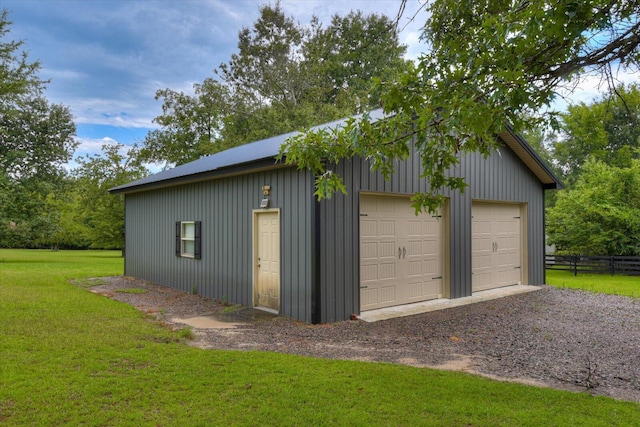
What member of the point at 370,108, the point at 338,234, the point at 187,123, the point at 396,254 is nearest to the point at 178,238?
the point at 338,234

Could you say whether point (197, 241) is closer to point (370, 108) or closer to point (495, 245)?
point (370, 108)

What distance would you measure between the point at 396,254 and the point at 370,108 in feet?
8.59

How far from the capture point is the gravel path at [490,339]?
433 cm

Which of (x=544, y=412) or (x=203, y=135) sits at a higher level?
(x=203, y=135)

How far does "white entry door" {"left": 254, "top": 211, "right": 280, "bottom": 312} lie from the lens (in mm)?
7062

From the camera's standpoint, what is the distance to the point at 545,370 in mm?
4363

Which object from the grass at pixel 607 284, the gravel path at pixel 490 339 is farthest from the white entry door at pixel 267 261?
the grass at pixel 607 284

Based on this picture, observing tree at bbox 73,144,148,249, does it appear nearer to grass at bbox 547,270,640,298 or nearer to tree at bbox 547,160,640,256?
grass at bbox 547,270,640,298

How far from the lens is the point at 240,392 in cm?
347

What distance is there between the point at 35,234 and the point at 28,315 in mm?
17317

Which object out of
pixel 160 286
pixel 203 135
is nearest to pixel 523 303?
pixel 160 286

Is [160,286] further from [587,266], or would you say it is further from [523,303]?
[587,266]

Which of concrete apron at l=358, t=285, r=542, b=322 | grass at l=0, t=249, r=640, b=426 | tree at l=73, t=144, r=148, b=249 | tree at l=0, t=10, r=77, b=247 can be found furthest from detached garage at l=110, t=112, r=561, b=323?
tree at l=73, t=144, r=148, b=249

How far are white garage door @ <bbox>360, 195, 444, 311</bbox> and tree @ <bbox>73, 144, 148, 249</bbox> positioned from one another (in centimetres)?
2075
